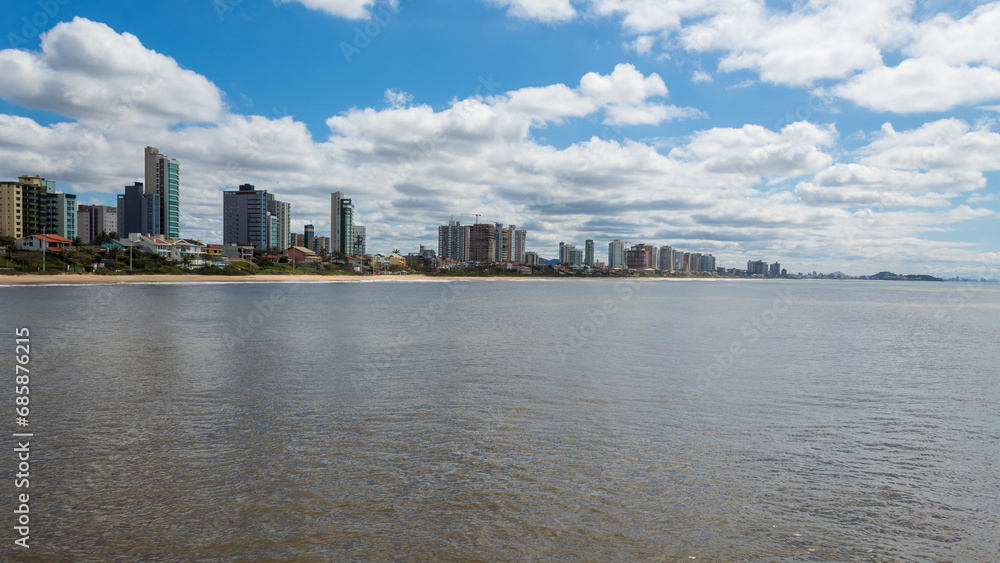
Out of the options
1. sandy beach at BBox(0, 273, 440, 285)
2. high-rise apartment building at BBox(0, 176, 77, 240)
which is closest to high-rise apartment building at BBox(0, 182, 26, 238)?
high-rise apartment building at BBox(0, 176, 77, 240)

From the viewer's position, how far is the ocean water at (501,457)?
814 cm

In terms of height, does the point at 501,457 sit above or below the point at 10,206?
below

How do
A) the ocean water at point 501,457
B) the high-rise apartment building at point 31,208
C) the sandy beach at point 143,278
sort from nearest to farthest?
the ocean water at point 501,457, the sandy beach at point 143,278, the high-rise apartment building at point 31,208

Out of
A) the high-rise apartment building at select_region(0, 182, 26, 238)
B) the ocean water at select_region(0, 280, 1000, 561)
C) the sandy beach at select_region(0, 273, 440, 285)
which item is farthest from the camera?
the high-rise apartment building at select_region(0, 182, 26, 238)

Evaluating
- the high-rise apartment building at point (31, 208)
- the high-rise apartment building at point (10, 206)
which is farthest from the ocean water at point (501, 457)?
the high-rise apartment building at point (31, 208)

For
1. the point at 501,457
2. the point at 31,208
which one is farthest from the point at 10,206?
the point at 501,457

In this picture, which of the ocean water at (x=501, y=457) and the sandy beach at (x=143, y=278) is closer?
the ocean water at (x=501, y=457)

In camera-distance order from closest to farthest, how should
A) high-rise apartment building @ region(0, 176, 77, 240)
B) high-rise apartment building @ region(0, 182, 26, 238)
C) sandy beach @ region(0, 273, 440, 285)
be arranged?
sandy beach @ region(0, 273, 440, 285)
high-rise apartment building @ region(0, 182, 26, 238)
high-rise apartment building @ region(0, 176, 77, 240)

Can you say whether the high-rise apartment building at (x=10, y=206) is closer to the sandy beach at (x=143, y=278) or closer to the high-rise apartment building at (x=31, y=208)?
the high-rise apartment building at (x=31, y=208)

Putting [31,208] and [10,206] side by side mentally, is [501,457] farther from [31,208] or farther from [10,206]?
[31,208]

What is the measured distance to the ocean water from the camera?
8141mm

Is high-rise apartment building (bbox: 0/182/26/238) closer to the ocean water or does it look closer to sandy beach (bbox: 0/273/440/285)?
sandy beach (bbox: 0/273/440/285)

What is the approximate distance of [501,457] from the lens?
11.6 meters

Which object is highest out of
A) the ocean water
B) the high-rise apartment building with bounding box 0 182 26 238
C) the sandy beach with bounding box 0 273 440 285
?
the high-rise apartment building with bounding box 0 182 26 238
